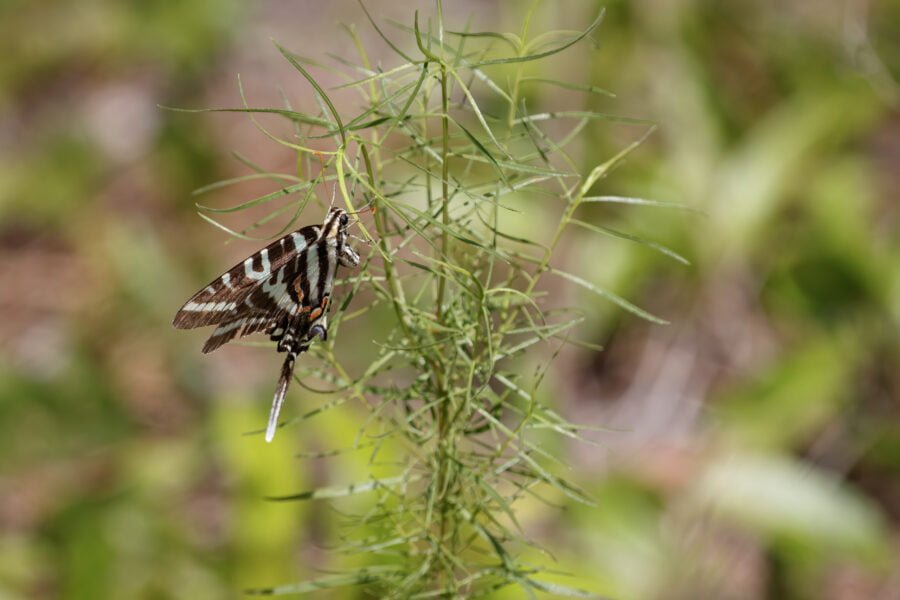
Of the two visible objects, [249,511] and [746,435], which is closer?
[249,511]

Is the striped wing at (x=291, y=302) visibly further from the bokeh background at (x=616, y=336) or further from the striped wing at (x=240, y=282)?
the bokeh background at (x=616, y=336)

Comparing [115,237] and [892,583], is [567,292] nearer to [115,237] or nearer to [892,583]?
[892,583]

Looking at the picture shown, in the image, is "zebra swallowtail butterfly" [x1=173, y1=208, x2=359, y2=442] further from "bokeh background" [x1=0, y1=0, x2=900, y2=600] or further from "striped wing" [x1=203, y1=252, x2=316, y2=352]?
"bokeh background" [x1=0, y1=0, x2=900, y2=600]

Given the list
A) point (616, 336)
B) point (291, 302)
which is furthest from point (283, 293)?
point (616, 336)

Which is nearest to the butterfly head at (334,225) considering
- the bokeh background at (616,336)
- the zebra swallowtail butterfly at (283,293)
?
the zebra swallowtail butterfly at (283,293)

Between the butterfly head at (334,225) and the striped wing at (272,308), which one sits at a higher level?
the butterfly head at (334,225)

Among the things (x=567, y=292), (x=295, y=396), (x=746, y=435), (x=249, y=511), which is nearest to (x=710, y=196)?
(x=567, y=292)

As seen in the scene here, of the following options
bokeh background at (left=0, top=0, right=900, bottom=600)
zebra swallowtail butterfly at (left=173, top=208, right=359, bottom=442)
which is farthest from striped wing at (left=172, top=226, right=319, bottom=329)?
bokeh background at (left=0, top=0, right=900, bottom=600)
